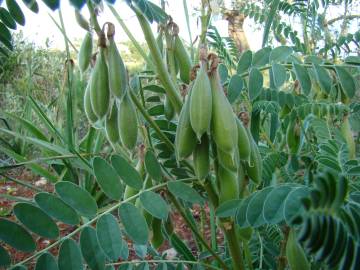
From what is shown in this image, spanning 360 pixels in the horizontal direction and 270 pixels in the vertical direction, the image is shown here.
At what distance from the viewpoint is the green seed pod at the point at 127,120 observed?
25.7 inches

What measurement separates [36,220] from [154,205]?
0.17 metres

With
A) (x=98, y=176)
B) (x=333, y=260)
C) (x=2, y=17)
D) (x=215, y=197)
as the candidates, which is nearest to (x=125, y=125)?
(x=98, y=176)

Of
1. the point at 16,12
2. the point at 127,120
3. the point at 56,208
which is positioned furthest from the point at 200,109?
the point at 16,12

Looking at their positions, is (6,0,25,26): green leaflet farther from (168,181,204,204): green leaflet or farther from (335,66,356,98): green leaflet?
(335,66,356,98): green leaflet

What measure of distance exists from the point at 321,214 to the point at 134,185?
0.41m

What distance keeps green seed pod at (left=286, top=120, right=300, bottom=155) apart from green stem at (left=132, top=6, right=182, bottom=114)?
1.05ft

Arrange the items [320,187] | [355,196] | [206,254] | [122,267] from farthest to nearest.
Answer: [206,254] → [122,267] → [355,196] → [320,187]

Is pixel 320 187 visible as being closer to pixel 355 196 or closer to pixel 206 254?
pixel 355 196

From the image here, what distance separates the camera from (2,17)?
0.73 m

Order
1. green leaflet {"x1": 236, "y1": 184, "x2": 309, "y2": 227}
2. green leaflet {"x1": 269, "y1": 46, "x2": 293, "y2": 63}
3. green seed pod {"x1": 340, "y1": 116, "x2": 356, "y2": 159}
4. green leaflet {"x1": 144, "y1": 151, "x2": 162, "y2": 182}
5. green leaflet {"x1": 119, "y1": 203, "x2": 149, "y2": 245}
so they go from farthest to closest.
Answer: green seed pod {"x1": 340, "y1": 116, "x2": 356, "y2": 159}
green leaflet {"x1": 269, "y1": 46, "x2": 293, "y2": 63}
green leaflet {"x1": 144, "y1": 151, "x2": 162, "y2": 182}
green leaflet {"x1": 119, "y1": 203, "x2": 149, "y2": 245}
green leaflet {"x1": 236, "y1": 184, "x2": 309, "y2": 227}

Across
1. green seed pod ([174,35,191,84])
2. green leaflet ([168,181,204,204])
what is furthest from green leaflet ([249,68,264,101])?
green leaflet ([168,181,204,204])

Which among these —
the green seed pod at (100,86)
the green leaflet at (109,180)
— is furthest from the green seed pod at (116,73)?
the green leaflet at (109,180)

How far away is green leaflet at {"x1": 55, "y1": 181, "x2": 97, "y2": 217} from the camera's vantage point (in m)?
0.60

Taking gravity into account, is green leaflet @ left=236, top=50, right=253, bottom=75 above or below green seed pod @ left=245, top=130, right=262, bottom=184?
above
